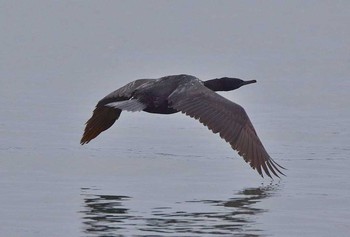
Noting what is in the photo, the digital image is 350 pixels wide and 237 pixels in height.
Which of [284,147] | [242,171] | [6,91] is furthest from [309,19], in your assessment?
[242,171]

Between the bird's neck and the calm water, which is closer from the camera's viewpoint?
the calm water

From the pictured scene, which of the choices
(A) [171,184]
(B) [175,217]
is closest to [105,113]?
(A) [171,184]

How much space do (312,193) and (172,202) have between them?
1.26 metres

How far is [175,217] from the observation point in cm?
929

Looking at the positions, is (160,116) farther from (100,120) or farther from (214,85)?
(100,120)

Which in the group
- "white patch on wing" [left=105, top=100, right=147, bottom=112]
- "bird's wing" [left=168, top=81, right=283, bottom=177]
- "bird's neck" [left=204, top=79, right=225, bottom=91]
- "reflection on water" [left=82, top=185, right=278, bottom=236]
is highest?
"bird's neck" [left=204, top=79, right=225, bottom=91]

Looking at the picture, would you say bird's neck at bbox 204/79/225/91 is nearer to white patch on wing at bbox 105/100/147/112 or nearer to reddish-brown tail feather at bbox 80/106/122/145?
reddish-brown tail feather at bbox 80/106/122/145

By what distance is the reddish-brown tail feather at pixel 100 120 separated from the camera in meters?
12.3

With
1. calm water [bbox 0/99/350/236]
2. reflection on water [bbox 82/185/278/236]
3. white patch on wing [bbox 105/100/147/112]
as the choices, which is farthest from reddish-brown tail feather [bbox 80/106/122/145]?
reflection on water [bbox 82/185/278/236]

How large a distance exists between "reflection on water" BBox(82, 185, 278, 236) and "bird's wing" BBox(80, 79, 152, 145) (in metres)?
1.94

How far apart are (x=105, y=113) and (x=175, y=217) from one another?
3.18m

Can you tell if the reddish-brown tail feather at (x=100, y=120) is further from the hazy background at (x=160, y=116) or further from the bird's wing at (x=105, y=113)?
the hazy background at (x=160, y=116)

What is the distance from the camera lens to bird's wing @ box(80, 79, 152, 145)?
1209 centimetres

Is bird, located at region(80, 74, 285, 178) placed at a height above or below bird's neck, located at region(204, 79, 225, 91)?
below
